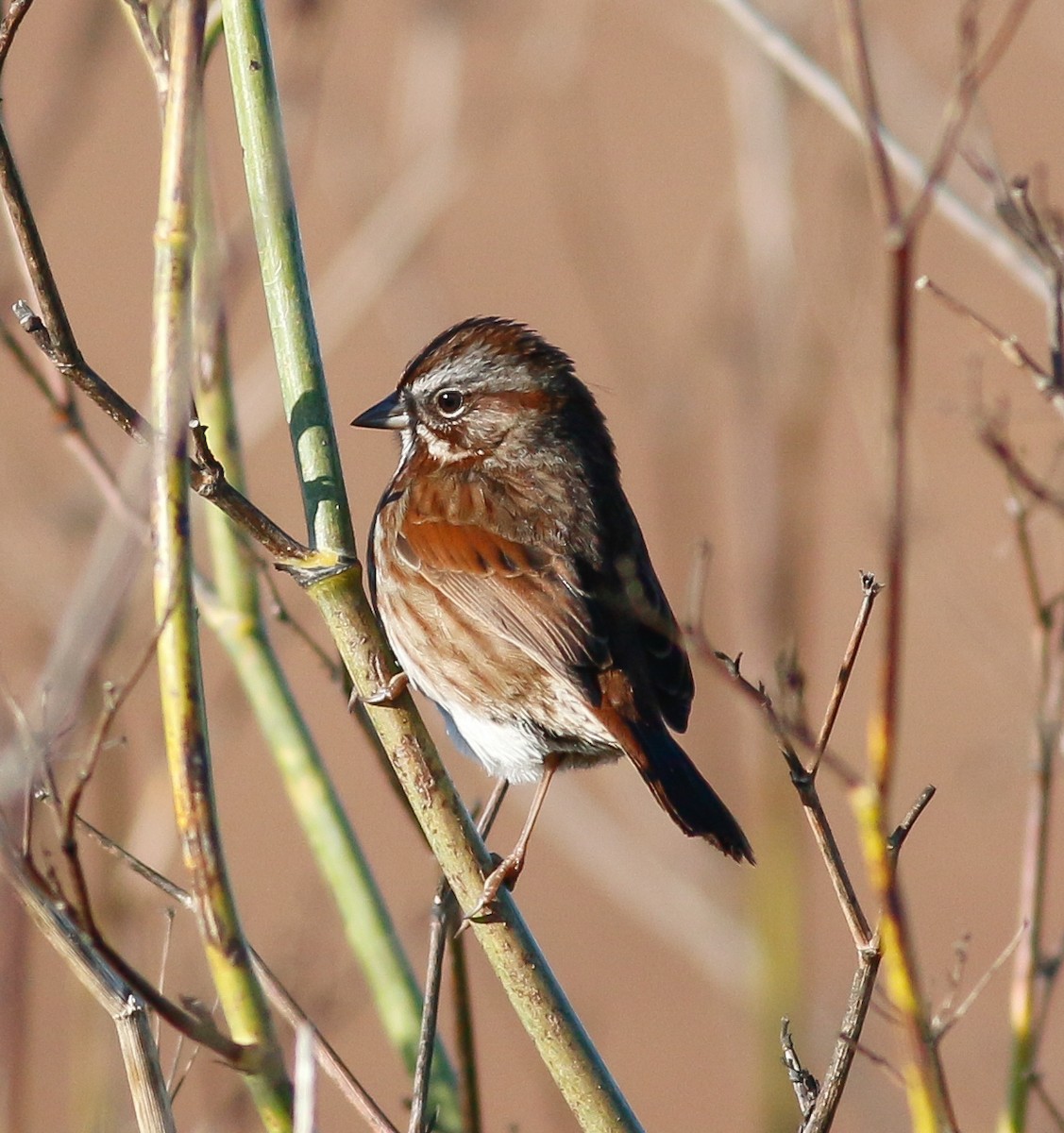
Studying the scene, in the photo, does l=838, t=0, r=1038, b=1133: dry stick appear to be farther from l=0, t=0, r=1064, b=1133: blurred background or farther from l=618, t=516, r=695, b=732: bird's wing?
l=618, t=516, r=695, b=732: bird's wing

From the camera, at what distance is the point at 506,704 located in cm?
392

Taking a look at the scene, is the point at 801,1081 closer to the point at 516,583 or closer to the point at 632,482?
the point at 516,583

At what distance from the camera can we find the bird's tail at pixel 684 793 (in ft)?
11.1

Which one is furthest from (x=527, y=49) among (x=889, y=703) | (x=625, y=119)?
(x=625, y=119)

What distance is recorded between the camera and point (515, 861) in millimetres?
3354

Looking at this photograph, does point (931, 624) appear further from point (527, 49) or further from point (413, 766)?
point (413, 766)

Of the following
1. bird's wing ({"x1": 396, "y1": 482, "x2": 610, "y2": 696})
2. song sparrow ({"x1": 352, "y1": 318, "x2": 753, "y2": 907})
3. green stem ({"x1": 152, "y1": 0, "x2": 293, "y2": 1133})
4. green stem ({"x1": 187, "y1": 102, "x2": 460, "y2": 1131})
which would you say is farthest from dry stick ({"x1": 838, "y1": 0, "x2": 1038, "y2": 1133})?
bird's wing ({"x1": 396, "y1": 482, "x2": 610, "y2": 696})

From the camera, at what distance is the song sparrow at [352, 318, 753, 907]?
3773mm

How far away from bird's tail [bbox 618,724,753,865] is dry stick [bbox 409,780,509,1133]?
523 mm

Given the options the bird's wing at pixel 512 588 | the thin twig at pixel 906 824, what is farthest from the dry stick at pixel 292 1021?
the bird's wing at pixel 512 588

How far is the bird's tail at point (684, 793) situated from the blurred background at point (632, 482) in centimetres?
17

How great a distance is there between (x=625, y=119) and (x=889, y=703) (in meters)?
10.2

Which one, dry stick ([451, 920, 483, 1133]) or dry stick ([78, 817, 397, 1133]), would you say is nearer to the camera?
dry stick ([78, 817, 397, 1133])

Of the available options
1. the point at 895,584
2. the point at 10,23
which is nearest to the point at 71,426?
the point at 10,23
